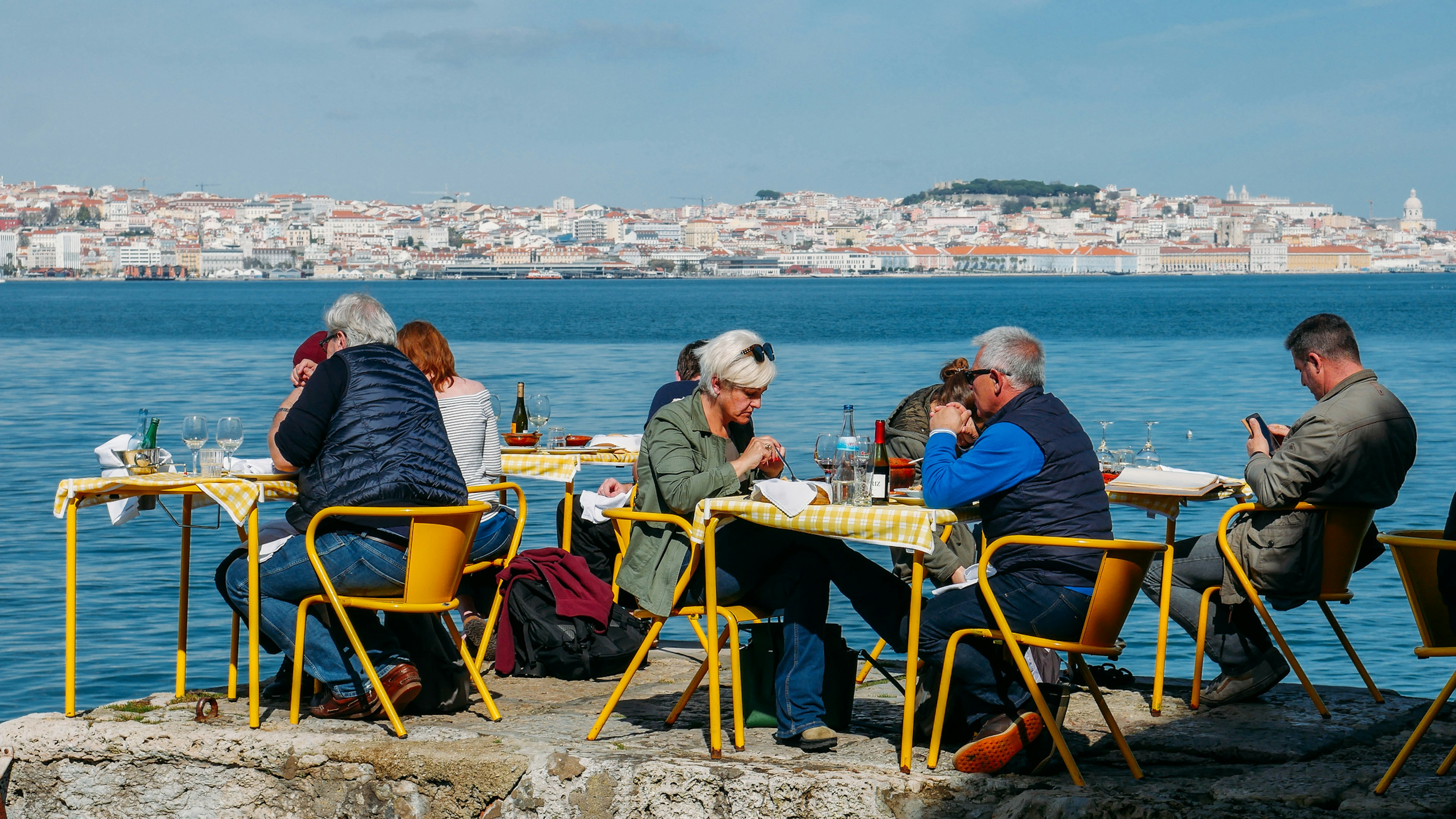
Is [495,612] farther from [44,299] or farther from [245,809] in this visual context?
[44,299]

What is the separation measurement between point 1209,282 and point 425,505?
5986 inches

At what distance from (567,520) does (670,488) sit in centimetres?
168

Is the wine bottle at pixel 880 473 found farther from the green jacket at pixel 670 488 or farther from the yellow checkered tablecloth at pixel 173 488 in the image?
the yellow checkered tablecloth at pixel 173 488

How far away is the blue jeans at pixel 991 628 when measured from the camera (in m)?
3.26

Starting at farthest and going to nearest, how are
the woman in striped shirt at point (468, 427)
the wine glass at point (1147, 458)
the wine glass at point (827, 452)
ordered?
the wine glass at point (1147, 458), the woman in striped shirt at point (468, 427), the wine glass at point (827, 452)

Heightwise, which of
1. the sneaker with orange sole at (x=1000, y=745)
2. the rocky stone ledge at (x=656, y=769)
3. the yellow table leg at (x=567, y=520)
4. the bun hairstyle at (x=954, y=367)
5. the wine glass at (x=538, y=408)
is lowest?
the rocky stone ledge at (x=656, y=769)

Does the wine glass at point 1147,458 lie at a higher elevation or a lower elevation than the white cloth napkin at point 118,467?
higher

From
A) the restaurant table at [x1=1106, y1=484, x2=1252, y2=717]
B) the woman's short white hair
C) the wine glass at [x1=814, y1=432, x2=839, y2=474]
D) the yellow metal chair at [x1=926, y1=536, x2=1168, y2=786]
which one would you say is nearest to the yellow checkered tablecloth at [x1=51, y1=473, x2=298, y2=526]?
the woman's short white hair

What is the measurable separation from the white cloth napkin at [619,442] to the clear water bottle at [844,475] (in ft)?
6.37

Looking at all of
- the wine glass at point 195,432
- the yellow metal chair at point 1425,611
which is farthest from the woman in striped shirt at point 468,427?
the yellow metal chair at point 1425,611

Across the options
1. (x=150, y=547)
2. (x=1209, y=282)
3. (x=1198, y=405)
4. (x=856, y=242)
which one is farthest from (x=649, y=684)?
(x=856, y=242)

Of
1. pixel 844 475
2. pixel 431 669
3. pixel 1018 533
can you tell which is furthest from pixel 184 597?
pixel 1018 533

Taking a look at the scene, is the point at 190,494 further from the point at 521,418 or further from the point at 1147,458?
the point at 1147,458

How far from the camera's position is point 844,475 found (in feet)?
11.9
